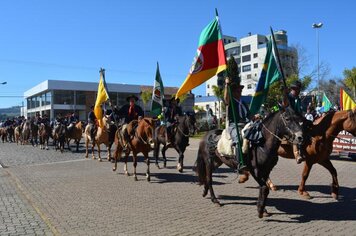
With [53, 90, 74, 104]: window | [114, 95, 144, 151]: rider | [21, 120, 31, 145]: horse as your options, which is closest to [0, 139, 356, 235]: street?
[114, 95, 144, 151]: rider

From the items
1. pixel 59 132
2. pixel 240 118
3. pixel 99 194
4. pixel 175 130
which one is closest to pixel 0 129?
pixel 59 132

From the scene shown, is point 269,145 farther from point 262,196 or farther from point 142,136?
point 142,136

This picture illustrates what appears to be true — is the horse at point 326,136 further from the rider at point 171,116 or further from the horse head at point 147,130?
the rider at point 171,116

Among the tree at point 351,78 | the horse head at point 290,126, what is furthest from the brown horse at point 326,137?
the tree at point 351,78

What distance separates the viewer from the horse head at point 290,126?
746cm

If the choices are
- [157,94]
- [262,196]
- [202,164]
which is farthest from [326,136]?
[157,94]

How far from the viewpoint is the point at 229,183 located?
39.9ft

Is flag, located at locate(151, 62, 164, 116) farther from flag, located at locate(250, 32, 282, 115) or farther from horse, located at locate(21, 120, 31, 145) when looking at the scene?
horse, located at locate(21, 120, 31, 145)

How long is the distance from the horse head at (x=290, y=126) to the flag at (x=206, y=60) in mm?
1963

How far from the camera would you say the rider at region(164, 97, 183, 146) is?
1548 centimetres

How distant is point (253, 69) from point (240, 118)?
10604cm

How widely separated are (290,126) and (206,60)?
8.29 ft

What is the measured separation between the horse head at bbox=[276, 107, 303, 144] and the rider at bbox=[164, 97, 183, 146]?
7.85 metres

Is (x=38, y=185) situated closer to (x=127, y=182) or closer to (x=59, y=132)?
(x=127, y=182)
